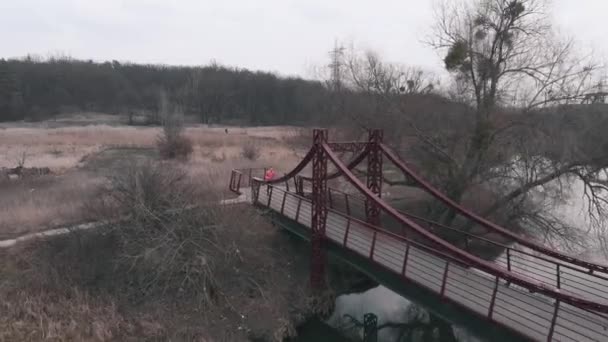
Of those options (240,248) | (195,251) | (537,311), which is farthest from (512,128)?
(195,251)

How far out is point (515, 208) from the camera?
1494 cm

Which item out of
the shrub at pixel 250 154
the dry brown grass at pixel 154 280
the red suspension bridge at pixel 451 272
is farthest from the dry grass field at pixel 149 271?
the shrub at pixel 250 154

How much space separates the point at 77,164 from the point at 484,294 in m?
25.2

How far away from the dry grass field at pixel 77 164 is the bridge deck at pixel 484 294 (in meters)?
8.85

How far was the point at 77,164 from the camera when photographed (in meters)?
26.3

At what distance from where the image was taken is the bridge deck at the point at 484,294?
7520 millimetres

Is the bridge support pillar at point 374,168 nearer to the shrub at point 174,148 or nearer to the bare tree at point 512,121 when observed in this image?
the bare tree at point 512,121

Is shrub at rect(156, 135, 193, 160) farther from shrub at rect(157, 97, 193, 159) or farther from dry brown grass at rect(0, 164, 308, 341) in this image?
dry brown grass at rect(0, 164, 308, 341)

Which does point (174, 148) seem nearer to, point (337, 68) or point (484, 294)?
point (337, 68)

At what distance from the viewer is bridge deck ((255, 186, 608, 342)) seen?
24.7 feet

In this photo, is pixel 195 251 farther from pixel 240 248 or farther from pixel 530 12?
pixel 530 12

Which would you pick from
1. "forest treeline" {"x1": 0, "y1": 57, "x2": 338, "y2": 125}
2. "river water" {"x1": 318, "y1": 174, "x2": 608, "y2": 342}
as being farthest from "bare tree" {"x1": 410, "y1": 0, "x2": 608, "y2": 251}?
"forest treeline" {"x1": 0, "y1": 57, "x2": 338, "y2": 125}

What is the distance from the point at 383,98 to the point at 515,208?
643cm

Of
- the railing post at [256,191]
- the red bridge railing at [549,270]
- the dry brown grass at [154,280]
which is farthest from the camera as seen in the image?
the railing post at [256,191]
